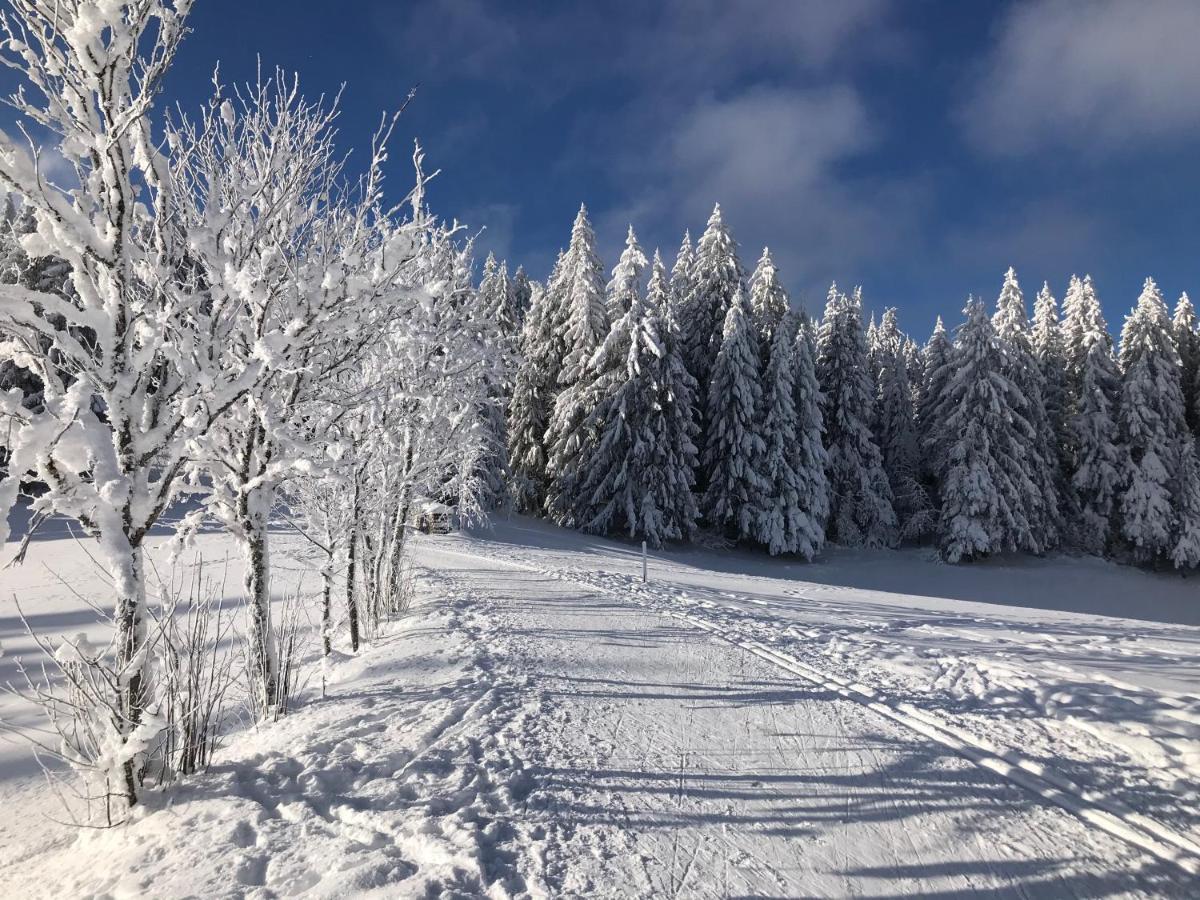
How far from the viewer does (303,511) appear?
8.52m

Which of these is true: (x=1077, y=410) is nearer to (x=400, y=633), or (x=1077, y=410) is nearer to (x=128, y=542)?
(x=400, y=633)

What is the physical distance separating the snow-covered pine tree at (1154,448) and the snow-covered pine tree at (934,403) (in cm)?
714

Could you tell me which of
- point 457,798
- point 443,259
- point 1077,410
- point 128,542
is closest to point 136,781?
point 128,542

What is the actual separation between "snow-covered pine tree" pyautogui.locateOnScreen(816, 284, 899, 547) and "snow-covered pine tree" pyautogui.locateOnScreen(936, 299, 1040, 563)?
276 centimetres

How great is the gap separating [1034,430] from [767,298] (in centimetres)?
1315

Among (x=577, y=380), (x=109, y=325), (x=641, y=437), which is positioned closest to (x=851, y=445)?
(x=641, y=437)

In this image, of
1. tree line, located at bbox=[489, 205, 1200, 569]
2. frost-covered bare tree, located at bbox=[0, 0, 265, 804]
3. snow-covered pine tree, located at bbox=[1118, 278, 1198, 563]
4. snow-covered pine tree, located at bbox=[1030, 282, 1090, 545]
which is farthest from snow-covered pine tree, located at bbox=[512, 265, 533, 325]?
frost-covered bare tree, located at bbox=[0, 0, 265, 804]

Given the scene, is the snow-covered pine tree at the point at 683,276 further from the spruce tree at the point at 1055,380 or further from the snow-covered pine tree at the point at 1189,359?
the snow-covered pine tree at the point at 1189,359

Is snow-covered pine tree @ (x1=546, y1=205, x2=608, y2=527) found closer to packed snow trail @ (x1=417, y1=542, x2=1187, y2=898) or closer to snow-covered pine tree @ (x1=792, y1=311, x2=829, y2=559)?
snow-covered pine tree @ (x1=792, y1=311, x2=829, y2=559)

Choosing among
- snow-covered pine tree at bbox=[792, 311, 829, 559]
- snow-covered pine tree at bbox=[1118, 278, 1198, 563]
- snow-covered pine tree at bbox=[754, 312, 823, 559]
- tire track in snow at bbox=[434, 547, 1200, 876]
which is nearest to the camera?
tire track in snow at bbox=[434, 547, 1200, 876]

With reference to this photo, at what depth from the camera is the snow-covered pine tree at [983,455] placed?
25.7 meters

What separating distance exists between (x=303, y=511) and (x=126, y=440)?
16.9 ft

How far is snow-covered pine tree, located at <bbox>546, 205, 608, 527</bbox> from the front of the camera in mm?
26203

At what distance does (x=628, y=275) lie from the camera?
25719mm
